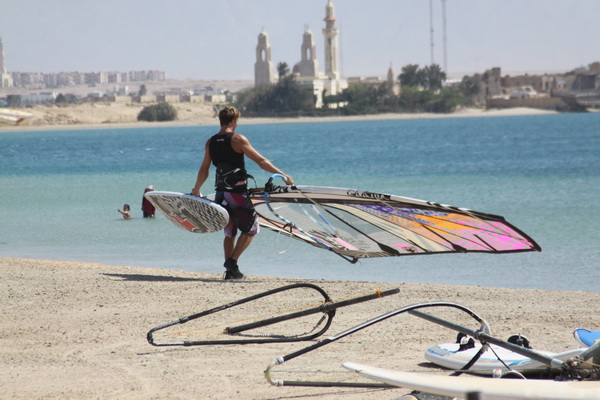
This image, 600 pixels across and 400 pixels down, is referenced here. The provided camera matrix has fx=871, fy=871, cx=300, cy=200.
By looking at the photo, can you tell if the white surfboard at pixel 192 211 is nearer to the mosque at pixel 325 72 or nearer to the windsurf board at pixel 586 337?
the windsurf board at pixel 586 337

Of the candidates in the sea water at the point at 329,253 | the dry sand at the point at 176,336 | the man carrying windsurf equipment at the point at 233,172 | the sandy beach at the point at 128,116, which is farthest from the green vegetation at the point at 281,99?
the dry sand at the point at 176,336

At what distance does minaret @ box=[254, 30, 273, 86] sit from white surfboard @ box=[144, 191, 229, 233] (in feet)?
603

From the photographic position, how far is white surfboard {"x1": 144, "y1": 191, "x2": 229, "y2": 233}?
7613 millimetres

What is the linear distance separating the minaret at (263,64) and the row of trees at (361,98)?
29.5m

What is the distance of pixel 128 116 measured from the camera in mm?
164250

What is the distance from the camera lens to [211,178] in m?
29.5

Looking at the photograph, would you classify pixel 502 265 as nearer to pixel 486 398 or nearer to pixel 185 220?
pixel 185 220

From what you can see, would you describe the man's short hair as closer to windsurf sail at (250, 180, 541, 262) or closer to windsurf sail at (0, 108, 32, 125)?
windsurf sail at (250, 180, 541, 262)

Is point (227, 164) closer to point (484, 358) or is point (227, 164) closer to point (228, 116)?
point (228, 116)

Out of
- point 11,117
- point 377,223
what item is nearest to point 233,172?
point 377,223

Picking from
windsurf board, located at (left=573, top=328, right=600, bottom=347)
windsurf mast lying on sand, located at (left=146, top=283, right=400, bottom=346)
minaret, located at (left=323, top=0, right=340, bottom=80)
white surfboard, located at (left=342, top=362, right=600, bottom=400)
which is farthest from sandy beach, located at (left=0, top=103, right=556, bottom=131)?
white surfboard, located at (left=342, top=362, right=600, bottom=400)

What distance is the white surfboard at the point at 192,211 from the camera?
25.0ft

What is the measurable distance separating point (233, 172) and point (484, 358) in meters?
3.38

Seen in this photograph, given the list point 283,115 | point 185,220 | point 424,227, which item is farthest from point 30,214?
point 283,115
